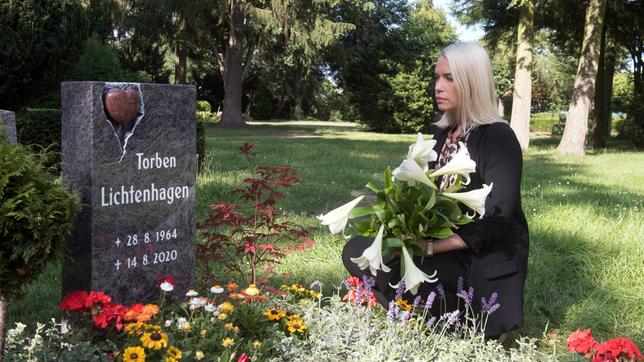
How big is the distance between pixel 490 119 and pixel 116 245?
6.72 feet

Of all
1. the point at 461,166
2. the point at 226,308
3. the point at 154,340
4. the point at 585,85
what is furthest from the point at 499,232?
the point at 585,85

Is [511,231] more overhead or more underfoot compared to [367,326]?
more overhead

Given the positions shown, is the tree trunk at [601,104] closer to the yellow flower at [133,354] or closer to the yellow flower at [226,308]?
the yellow flower at [226,308]

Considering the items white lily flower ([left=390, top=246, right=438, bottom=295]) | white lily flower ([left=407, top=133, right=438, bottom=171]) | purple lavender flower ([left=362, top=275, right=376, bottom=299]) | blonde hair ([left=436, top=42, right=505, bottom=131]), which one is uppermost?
blonde hair ([left=436, top=42, right=505, bottom=131])

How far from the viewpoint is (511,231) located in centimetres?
312

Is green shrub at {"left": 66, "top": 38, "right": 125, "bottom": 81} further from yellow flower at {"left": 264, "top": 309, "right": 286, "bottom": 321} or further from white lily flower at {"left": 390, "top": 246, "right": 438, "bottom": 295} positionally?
white lily flower at {"left": 390, "top": 246, "right": 438, "bottom": 295}

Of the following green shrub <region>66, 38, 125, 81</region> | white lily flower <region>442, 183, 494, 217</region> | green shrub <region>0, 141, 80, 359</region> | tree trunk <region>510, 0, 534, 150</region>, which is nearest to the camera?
green shrub <region>0, 141, 80, 359</region>

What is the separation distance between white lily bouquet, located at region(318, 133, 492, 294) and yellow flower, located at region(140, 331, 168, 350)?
877mm

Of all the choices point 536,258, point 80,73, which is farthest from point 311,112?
point 536,258

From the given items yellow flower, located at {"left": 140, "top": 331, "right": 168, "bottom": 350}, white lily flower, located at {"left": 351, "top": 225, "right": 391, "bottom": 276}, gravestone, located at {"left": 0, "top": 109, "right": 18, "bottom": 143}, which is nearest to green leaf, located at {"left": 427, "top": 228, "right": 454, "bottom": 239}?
white lily flower, located at {"left": 351, "top": 225, "right": 391, "bottom": 276}

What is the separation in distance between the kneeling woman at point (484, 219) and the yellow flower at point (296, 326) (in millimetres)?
528

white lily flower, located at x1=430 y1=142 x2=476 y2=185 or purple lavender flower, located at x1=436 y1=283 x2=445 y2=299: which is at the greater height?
white lily flower, located at x1=430 y1=142 x2=476 y2=185

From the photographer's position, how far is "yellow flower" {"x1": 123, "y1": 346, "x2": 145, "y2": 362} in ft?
7.71

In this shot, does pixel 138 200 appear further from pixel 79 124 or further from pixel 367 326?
pixel 367 326
